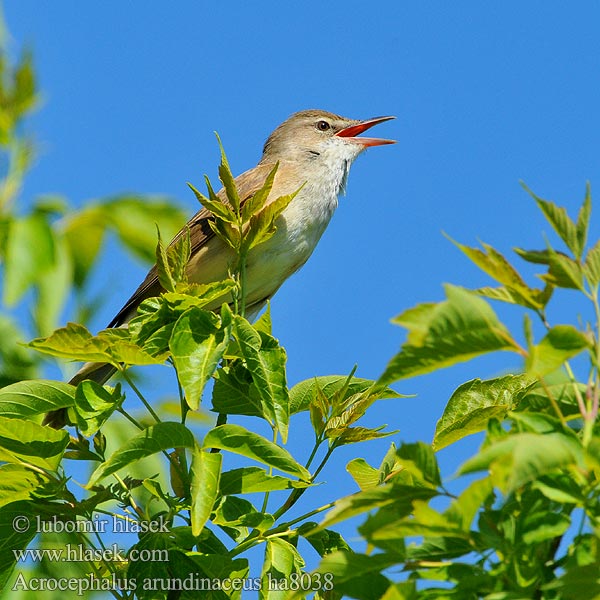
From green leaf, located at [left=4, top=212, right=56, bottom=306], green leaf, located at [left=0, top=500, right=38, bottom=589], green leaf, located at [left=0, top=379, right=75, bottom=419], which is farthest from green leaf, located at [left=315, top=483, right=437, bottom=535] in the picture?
green leaf, located at [left=4, top=212, right=56, bottom=306]

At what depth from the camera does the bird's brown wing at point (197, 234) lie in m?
5.56

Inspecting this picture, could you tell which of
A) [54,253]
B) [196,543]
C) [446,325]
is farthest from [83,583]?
[446,325]

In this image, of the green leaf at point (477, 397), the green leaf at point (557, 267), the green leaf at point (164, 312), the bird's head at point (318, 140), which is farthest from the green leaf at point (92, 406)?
the bird's head at point (318, 140)

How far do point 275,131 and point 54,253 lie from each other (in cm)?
378

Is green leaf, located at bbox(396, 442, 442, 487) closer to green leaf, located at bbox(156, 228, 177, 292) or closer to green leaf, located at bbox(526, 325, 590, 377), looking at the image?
green leaf, located at bbox(526, 325, 590, 377)

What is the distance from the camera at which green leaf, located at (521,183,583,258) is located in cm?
173

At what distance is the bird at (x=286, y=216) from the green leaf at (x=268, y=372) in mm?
2430

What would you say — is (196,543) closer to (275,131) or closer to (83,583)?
(83,583)

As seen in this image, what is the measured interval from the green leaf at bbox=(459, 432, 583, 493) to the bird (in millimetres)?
3432

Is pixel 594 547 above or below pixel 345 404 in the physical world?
below

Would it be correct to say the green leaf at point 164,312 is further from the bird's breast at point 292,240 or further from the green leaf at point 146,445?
the bird's breast at point 292,240

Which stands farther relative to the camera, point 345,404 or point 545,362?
point 345,404

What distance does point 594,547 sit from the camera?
5.23ft

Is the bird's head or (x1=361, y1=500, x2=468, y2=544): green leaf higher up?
the bird's head
